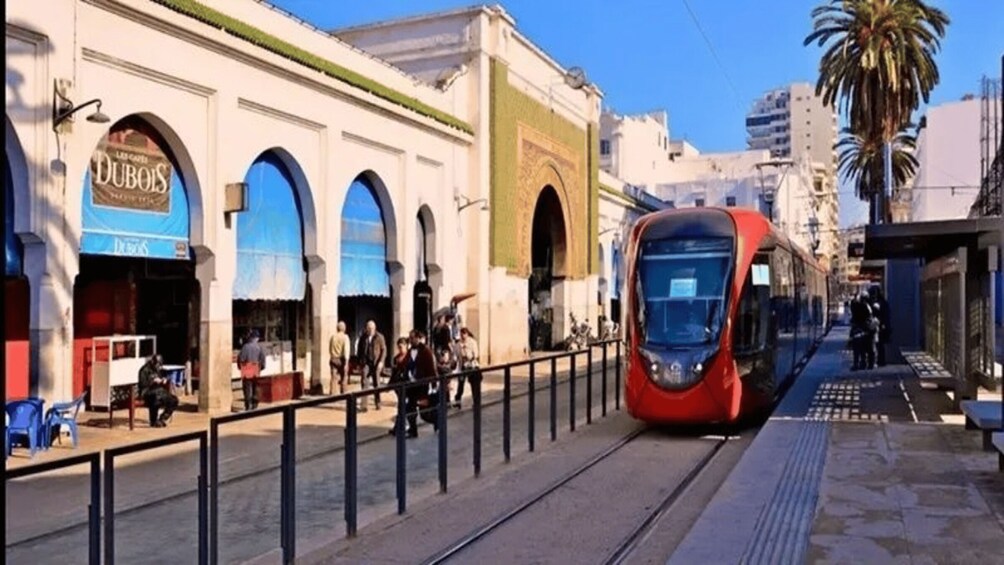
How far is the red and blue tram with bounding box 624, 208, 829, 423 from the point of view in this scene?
13.8 m

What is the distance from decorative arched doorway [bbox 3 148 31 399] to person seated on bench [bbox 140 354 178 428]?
1.97 meters

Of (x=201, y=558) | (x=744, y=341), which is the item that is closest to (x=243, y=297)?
(x=744, y=341)

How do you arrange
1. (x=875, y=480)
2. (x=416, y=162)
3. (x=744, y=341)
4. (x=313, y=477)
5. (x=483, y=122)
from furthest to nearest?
(x=483, y=122) → (x=416, y=162) → (x=744, y=341) → (x=875, y=480) → (x=313, y=477)

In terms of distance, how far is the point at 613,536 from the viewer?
8531 millimetres

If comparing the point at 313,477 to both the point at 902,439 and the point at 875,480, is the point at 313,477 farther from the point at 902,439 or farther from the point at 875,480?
the point at 902,439

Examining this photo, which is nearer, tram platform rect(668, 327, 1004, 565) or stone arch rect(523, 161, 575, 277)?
tram platform rect(668, 327, 1004, 565)

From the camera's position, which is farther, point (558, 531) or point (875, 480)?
point (875, 480)

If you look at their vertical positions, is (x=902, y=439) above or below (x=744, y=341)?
below

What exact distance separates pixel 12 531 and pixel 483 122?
2632cm

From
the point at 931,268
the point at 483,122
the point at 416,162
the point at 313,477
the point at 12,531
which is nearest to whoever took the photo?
the point at 12,531

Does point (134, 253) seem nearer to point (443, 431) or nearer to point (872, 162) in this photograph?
point (443, 431)

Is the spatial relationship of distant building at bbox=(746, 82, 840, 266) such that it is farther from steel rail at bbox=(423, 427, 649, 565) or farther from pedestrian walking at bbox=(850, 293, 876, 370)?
steel rail at bbox=(423, 427, 649, 565)

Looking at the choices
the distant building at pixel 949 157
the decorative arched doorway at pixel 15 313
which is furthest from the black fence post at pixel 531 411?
the distant building at pixel 949 157

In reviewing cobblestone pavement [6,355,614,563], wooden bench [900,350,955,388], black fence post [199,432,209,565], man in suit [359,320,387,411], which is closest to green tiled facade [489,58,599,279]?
A: man in suit [359,320,387,411]
